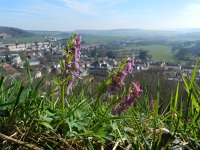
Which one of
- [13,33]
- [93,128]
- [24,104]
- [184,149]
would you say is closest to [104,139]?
[93,128]

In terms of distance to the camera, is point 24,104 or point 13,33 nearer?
point 24,104

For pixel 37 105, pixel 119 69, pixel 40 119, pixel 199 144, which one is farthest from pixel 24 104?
pixel 199 144

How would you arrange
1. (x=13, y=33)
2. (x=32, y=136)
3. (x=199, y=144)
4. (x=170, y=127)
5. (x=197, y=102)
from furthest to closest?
(x=13, y=33)
(x=170, y=127)
(x=197, y=102)
(x=32, y=136)
(x=199, y=144)

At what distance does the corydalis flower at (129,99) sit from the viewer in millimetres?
1663

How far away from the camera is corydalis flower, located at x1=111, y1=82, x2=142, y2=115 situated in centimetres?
166

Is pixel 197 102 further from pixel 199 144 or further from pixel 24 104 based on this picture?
pixel 24 104

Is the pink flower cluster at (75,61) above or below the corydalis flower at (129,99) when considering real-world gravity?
above

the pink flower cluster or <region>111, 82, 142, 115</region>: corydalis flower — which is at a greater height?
the pink flower cluster

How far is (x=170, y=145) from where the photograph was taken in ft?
4.15

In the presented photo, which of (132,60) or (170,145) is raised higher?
(132,60)

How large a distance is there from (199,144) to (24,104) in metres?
0.80

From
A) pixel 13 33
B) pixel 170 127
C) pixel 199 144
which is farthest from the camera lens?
pixel 13 33

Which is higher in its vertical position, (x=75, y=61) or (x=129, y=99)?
(x=75, y=61)

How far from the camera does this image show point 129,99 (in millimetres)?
1671
